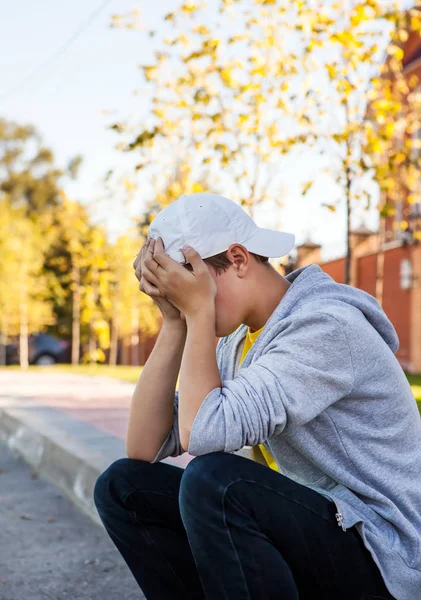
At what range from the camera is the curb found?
14.5ft

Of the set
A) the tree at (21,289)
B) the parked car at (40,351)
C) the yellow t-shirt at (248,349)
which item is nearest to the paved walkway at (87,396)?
the yellow t-shirt at (248,349)

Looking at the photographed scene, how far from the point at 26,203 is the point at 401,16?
3676 centimetres

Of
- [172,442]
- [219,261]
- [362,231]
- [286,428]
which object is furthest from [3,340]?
[286,428]

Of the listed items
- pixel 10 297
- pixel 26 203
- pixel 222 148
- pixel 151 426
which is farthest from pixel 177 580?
pixel 26 203

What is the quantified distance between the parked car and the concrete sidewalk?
14.8 m

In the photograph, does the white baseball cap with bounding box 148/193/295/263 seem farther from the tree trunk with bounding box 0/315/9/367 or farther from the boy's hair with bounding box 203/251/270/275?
the tree trunk with bounding box 0/315/9/367

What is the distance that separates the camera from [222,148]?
7.23 meters

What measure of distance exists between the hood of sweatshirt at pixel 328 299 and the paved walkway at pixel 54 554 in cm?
153

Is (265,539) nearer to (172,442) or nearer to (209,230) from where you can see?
(172,442)

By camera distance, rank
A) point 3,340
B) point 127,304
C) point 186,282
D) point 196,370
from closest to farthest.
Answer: point 196,370
point 186,282
point 127,304
point 3,340

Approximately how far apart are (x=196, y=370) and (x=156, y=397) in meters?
0.39

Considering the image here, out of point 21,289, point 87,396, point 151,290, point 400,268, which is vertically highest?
point 151,290

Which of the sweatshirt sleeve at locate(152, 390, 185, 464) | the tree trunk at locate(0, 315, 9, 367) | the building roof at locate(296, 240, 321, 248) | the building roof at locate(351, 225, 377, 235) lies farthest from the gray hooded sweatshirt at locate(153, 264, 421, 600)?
the tree trunk at locate(0, 315, 9, 367)

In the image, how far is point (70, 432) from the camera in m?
5.88
